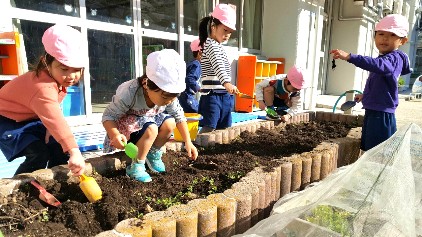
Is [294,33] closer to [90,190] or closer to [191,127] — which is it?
[191,127]

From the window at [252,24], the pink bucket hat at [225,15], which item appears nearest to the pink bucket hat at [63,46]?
the pink bucket hat at [225,15]

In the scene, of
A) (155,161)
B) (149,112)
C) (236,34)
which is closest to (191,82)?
(149,112)

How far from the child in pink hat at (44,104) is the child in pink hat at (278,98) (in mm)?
2219

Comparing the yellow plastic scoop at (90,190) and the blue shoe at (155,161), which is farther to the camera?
the blue shoe at (155,161)

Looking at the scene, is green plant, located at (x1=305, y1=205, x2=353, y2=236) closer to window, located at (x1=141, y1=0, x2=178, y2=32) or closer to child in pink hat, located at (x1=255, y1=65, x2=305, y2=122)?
child in pink hat, located at (x1=255, y1=65, x2=305, y2=122)

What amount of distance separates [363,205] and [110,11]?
3.98m

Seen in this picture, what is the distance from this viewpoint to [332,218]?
1236 mm

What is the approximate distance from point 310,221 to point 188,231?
522 mm

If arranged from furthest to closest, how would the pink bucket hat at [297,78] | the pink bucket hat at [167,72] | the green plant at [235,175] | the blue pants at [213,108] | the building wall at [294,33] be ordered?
1. the building wall at [294,33]
2. the pink bucket hat at [297,78]
3. the blue pants at [213,108]
4. the green plant at [235,175]
5. the pink bucket hat at [167,72]

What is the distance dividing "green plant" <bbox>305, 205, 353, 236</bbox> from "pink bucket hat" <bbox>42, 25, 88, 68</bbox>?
138 centimetres

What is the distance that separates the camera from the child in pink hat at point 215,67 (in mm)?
2646

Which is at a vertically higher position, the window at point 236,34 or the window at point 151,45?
the window at point 236,34

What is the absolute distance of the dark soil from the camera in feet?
4.16

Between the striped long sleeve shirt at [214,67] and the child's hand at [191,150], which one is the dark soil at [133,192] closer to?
the child's hand at [191,150]
